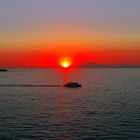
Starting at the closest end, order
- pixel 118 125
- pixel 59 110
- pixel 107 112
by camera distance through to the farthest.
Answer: pixel 118 125 → pixel 107 112 → pixel 59 110

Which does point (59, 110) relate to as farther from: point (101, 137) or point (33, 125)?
point (101, 137)

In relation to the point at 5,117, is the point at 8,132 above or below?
below

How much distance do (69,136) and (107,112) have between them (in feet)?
89.7

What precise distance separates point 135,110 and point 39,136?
117 feet

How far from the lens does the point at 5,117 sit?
78.1 m

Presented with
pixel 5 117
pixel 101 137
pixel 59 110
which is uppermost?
pixel 59 110

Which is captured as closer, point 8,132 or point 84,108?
point 8,132

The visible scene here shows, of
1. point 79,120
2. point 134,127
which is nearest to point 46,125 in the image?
point 79,120

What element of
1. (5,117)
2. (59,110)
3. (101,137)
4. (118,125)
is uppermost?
(59,110)

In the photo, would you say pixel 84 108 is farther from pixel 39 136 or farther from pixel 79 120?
pixel 39 136

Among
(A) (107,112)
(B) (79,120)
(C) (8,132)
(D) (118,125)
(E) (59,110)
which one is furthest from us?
(E) (59,110)

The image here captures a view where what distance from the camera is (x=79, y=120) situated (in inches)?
2936

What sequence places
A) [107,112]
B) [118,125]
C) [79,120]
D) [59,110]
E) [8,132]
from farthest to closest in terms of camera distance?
[59,110] < [107,112] < [79,120] < [118,125] < [8,132]

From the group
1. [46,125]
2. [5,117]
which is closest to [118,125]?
[46,125]
